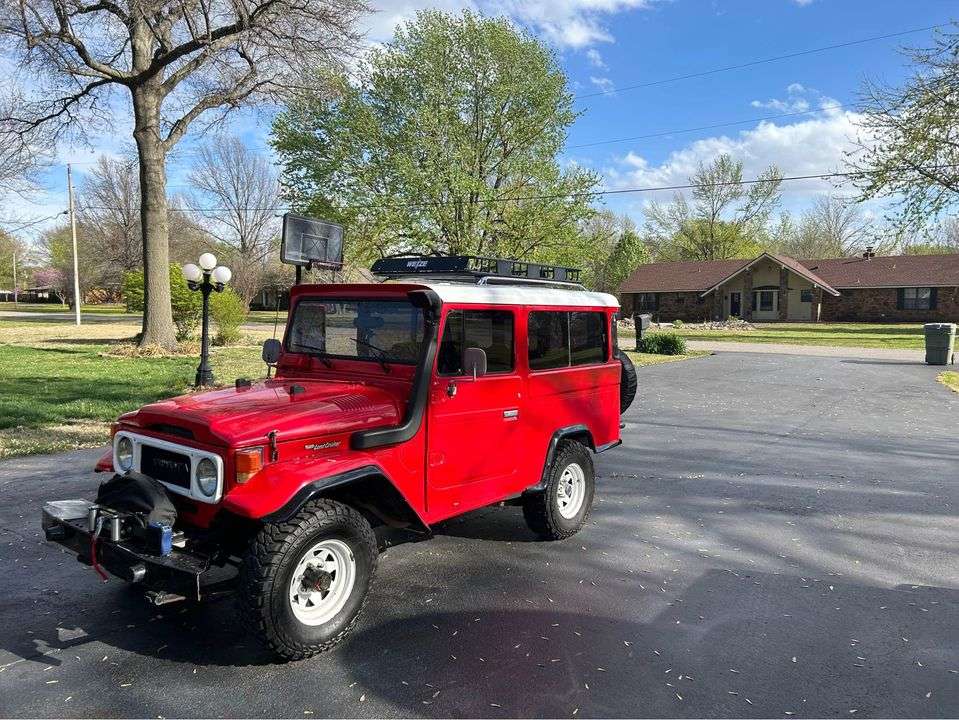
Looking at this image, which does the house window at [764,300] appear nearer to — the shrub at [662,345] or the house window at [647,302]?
the house window at [647,302]

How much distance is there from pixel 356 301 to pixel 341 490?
131 centimetres

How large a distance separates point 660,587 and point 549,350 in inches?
71.0

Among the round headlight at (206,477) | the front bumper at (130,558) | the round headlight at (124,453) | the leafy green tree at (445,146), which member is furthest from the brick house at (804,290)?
the front bumper at (130,558)

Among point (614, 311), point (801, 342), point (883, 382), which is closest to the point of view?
point (614, 311)

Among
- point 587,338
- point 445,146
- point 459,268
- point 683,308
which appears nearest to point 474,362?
point 459,268

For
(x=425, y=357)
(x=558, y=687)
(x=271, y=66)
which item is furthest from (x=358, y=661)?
(x=271, y=66)

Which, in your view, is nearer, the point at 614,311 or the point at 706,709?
the point at 706,709

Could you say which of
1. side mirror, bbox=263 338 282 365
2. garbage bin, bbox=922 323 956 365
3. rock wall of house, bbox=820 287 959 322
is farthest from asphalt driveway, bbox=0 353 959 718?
rock wall of house, bbox=820 287 959 322

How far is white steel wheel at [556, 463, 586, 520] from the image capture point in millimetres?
5148

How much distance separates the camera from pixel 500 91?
26266 mm

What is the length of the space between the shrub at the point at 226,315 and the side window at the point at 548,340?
19530 mm

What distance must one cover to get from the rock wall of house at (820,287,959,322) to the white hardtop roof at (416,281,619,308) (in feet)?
150

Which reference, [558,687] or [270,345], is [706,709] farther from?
[270,345]

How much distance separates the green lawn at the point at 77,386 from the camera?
28.2 feet
